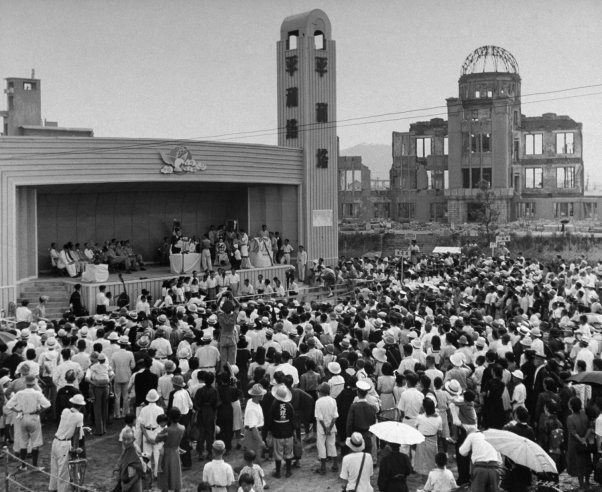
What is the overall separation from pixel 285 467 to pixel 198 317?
22.4 ft

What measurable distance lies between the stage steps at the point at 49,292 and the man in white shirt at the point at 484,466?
16745 mm

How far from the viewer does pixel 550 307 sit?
806 inches

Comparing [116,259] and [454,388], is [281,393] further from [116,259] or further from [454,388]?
[116,259]

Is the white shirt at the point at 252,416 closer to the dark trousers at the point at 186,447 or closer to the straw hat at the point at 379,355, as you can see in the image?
the dark trousers at the point at 186,447

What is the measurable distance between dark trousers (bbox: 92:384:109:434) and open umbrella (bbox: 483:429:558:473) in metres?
6.91

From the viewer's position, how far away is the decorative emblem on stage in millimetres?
26609

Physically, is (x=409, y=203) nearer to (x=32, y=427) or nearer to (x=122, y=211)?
(x=122, y=211)

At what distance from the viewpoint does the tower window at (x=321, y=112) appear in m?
32.6

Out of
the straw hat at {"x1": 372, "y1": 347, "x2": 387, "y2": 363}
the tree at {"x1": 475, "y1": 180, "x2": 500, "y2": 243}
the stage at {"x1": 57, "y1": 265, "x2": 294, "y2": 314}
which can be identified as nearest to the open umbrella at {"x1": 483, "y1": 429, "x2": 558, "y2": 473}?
the straw hat at {"x1": 372, "y1": 347, "x2": 387, "y2": 363}

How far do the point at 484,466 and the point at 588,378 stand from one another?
325 cm

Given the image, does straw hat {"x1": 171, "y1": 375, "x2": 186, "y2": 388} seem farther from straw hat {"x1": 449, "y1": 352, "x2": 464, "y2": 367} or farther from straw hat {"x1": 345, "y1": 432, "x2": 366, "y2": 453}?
straw hat {"x1": 449, "y1": 352, "x2": 464, "y2": 367}

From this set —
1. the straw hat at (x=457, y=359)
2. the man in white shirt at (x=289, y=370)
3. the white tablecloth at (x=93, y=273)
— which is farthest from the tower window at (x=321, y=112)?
the straw hat at (x=457, y=359)

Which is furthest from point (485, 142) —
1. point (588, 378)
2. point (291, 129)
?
point (588, 378)

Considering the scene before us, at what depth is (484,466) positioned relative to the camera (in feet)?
28.1
